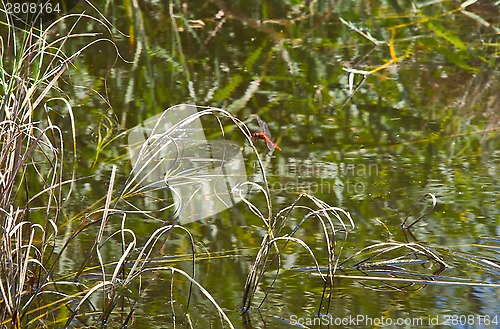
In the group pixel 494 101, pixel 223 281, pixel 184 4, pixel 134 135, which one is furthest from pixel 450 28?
pixel 223 281

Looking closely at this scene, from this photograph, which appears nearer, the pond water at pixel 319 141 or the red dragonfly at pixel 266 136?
the pond water at pixel 319 141

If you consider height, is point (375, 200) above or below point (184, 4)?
below

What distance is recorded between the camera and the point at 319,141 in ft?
9.03

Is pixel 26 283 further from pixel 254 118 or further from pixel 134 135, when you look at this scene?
pixel 254 118

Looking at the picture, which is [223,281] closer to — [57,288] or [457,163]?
[57,288]

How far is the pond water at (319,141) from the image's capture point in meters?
1.81

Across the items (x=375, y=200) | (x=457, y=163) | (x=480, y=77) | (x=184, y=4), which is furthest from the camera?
(x=184, y=4)

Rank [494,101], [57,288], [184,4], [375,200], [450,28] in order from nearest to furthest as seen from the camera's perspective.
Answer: [57,288] → [375,200] → [494,101] → [450,28] → [184,4]

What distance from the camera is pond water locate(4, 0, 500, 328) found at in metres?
1.81

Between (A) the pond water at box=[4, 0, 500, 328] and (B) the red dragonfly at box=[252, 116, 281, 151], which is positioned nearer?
(A) the pond water at box=[4, 0, 500, 328]

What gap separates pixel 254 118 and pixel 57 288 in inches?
48.2

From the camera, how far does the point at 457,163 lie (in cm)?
260

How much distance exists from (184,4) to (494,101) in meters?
1.76

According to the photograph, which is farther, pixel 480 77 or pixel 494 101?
pixel 480 77
